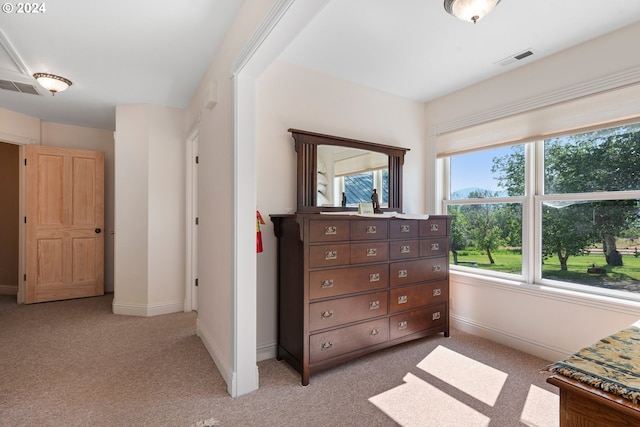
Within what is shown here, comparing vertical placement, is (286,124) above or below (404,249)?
above

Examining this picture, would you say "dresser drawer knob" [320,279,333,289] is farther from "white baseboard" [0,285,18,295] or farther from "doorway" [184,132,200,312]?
"white baseboard" [0,285,18,295]

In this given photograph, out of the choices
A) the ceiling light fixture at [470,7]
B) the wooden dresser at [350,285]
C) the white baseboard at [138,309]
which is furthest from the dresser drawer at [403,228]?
the white baseboard at [138,309]

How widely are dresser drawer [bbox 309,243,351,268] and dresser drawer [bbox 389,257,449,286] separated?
0.48 metres

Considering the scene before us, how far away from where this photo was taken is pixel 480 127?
308 cm

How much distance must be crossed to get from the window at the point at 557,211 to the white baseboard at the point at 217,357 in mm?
2556

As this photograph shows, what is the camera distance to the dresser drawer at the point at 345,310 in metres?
2.16

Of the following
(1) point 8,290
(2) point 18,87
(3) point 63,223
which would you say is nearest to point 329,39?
(2) point 18,87

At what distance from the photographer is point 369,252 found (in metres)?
2.41

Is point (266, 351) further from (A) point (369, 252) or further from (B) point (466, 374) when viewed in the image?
(B) point (466, 374)

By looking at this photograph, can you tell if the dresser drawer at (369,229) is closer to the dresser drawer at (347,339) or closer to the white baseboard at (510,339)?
the dresser drawer at (347,339)

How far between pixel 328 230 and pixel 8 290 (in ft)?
16.9

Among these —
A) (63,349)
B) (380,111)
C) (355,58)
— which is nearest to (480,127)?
(380,111)

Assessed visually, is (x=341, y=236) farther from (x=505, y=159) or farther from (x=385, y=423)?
(x=505, y=159)

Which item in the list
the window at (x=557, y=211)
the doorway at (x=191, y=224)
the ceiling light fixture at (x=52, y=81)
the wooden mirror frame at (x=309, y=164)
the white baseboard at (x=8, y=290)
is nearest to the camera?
the window at (x=557, y=211)
